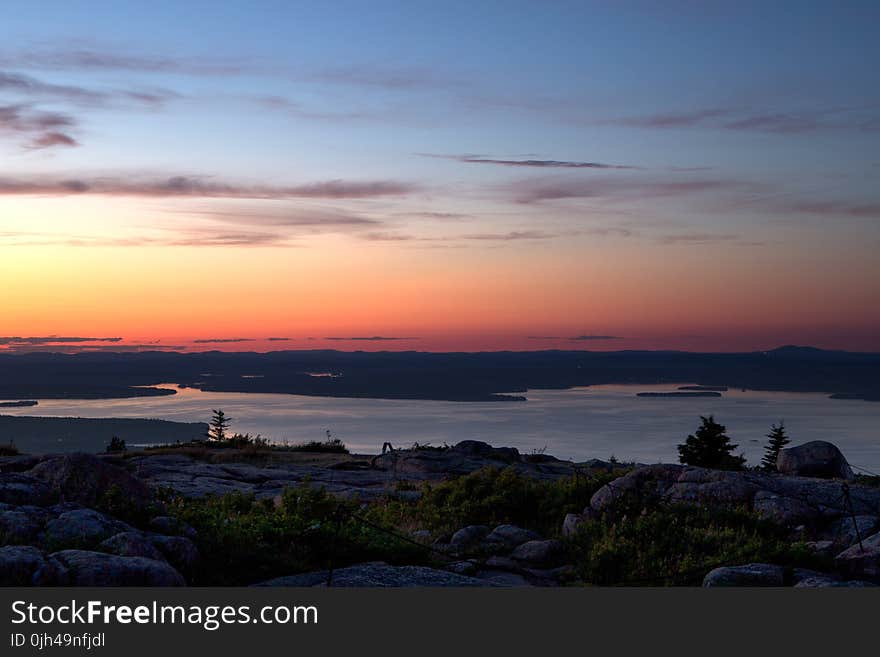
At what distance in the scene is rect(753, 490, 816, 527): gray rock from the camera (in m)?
17.6

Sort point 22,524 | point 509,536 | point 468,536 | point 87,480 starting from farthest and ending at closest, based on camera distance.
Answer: point 468,536 < point 509,536 < point 87,480 < point 22,524

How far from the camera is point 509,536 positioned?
16.8 meters

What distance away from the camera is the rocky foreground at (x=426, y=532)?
11016 mm

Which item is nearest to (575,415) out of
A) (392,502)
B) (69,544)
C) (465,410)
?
(465,410)

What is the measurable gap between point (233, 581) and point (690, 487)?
10.8 metres

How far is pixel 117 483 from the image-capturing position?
1445 cm

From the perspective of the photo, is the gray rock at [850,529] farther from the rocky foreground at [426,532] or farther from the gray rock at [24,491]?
the gray rock at [24,491]

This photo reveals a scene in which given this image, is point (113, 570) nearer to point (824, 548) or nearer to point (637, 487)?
point (824, 548)

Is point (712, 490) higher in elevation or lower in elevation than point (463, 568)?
higher

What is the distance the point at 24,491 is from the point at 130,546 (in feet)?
10.6

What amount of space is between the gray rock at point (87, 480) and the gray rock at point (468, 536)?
591cm

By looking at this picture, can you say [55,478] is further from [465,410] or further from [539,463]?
[465,410]

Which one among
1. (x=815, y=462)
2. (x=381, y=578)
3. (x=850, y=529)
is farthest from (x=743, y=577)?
(x=815, y=462)

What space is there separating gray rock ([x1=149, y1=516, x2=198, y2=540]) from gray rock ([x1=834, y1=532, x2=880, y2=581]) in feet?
33.9
